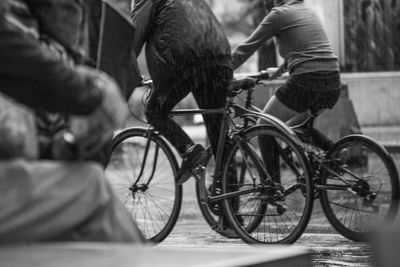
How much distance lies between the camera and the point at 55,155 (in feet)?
9.31

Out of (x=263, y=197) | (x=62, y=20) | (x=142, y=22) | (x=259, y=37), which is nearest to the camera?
(x=62, y=20)

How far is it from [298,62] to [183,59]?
2.90ft

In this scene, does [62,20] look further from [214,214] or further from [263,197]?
[214,214]

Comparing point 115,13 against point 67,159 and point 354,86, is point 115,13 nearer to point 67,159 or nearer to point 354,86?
point 67,159

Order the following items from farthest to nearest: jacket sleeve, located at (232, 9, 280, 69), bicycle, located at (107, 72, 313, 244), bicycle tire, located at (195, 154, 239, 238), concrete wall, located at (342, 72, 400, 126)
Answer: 1. concrete wall, located at (342, 72, 400, 126)
2. jacket sleeve, located at (232, 9, 280, 69)
3. bicycle tire, located at (195, 154, 239, 238)
4. bicycle, located at (107, 72, 313, 244)

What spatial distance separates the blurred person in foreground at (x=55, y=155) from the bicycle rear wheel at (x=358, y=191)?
13.6ft

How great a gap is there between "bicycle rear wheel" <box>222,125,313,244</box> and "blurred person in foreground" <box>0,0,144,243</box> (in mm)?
3841

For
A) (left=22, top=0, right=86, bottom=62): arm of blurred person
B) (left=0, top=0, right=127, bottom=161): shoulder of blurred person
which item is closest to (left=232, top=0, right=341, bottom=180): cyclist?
(left=22, top=0, right=86, bottom=62): arm of blurred person

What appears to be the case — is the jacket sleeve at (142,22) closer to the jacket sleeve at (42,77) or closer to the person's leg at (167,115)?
the person's leg at (167,115)

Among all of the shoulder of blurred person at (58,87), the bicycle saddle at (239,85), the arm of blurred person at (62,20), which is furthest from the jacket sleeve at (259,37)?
the shoulder of blurred person at (58,87)

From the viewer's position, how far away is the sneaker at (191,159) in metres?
6.96

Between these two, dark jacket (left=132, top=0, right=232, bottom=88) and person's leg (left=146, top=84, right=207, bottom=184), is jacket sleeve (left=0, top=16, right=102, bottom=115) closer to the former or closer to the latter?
dark jacket (left=132, top=0, right=232, bottom=88)

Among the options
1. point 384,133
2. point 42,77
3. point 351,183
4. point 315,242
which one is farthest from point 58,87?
point 384,133

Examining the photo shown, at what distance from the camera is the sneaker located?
6.96 metres
